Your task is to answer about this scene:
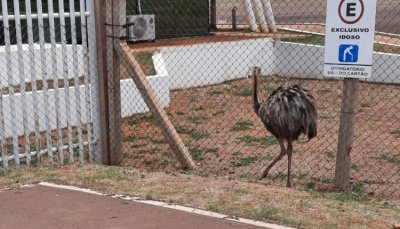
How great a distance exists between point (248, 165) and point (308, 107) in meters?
1.66

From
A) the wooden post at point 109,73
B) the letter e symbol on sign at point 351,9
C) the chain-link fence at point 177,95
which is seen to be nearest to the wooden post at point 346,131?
the chain-link fence at point 177,95

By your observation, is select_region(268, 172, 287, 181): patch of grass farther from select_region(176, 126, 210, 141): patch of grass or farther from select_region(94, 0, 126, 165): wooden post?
select_region(176, 126, 210, 141): patch of grass

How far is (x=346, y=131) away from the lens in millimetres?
6516

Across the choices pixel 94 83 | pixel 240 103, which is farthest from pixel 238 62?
pixel 94 83

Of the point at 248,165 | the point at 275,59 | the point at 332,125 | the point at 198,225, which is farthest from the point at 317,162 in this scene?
the point at 275,59

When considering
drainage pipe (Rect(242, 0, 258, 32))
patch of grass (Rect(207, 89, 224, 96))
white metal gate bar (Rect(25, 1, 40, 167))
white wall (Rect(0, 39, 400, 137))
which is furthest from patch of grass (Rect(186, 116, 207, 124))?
drainage pipe (Rect(242, 0, 258, 32))

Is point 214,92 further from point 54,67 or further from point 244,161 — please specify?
point 54,67

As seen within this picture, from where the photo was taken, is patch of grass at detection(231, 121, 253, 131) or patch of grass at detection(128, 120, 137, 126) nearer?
patch of grass at detection(231, 121, 253, 131)

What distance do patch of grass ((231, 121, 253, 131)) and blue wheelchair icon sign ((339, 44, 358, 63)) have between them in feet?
14.4

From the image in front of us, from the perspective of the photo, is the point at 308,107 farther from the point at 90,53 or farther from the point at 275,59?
the point at 275,59

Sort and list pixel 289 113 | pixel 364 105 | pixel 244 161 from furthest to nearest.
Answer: pixel 364 105 → pixel 244 161 → pixel 289 113

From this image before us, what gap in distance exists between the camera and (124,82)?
11.1 metres

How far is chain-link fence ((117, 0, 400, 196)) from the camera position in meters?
8.31

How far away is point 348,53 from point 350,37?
15 centimetres
